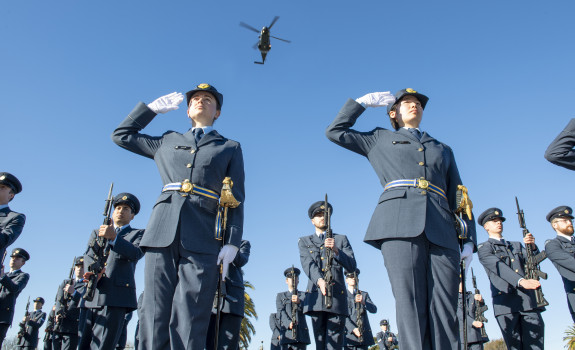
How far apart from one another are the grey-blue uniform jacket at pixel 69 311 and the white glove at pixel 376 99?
25.7ft

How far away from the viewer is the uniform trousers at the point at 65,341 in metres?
9.94

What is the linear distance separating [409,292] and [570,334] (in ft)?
145

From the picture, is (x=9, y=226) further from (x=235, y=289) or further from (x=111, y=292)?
(x=235, y=289)

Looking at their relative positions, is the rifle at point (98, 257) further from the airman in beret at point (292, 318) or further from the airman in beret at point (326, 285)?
the airman in beret at point (292, 318)

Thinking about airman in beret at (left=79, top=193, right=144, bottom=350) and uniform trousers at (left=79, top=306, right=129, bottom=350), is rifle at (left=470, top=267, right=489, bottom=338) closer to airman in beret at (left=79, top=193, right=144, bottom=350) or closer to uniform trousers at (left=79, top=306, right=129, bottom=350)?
airman in beret at (left=79, top=193, right=144, bottom=350)

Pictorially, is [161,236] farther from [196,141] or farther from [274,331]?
[274,331]

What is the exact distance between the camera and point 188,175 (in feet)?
14.9

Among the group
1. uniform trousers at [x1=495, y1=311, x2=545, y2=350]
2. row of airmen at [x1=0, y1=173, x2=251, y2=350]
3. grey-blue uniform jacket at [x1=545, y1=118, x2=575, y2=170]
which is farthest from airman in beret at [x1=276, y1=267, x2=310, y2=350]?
grey-blue uniform jacket at [x1=545, y1=118, x2=575, y2=170]

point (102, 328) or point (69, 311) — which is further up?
point (69, 311)

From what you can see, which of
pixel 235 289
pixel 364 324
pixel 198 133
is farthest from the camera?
pixel 364 324

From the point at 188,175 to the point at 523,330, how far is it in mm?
6507

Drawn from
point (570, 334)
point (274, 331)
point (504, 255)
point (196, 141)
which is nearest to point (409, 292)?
point (196, 141)

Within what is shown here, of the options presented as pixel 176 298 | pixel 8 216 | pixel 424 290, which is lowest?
pixel 176 298

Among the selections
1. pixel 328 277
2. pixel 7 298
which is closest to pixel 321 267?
pixel 328 277
